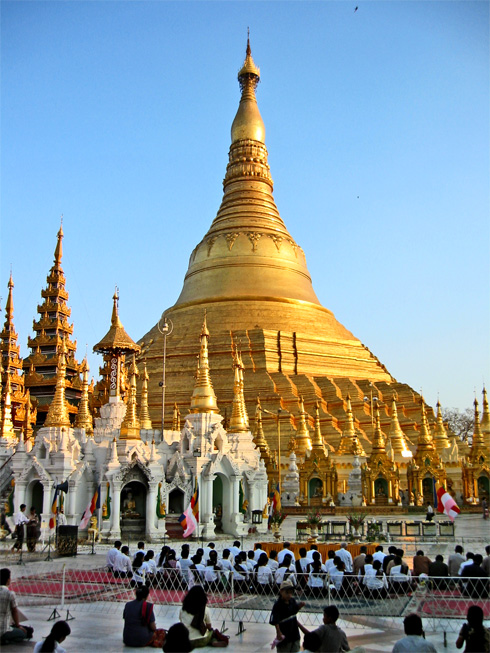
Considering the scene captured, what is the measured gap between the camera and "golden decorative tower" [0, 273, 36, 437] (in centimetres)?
4544

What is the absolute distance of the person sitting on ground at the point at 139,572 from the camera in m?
12.0

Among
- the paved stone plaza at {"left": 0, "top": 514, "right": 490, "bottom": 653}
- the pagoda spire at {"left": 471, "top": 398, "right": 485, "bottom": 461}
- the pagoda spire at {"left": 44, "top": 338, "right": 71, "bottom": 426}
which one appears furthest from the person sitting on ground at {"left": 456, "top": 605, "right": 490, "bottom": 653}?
the pagoda spire at {"left": 471, "top": 398, "right": 485, "bottom": 461}

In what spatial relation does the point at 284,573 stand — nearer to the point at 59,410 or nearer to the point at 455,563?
the point at 455,563

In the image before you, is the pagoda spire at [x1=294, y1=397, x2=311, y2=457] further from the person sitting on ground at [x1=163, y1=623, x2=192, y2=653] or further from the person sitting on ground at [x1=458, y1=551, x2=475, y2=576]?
the person sitting on ground at [x1=163, y1=623, x2=192, y2=653]

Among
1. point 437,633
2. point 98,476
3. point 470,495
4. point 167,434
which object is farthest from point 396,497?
point 437,633

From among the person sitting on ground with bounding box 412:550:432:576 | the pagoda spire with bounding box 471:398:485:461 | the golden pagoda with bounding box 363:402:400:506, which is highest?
the pagoda spire with bounding box 471:398:485:461

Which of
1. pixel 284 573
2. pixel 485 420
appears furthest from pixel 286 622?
pixel 485 420

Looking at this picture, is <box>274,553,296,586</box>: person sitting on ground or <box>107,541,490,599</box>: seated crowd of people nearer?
<box>107,541,490,599</box>: seated crowd of people

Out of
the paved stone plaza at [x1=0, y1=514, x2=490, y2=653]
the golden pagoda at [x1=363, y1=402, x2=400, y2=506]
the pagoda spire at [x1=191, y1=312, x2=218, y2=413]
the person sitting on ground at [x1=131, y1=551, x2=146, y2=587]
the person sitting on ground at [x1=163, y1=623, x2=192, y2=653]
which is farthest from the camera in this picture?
the golden pagoda at [x1=363, y1=402, x2=400, y2=506]

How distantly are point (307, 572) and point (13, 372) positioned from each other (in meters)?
40.6

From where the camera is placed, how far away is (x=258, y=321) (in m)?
49.5

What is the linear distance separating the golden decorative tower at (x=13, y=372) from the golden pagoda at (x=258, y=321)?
779cm

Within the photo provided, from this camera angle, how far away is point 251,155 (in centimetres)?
5866

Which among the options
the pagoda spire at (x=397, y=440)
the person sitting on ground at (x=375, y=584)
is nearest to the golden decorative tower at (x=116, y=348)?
the pagoda spire at (x=397, y=440)
